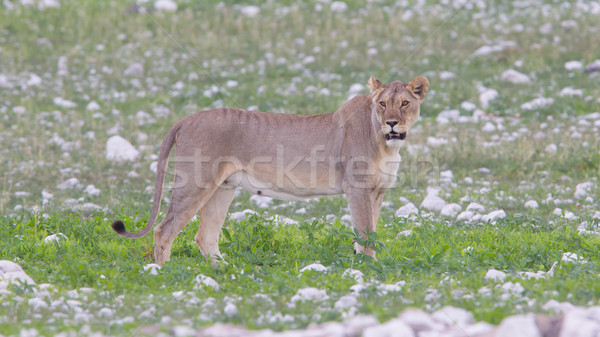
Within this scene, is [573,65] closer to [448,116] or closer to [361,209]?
[448,116]

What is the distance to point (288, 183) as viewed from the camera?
7.75 metres

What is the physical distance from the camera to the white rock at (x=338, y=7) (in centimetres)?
1948

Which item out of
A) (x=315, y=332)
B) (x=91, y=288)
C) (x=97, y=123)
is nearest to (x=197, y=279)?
(x=91, y=288)

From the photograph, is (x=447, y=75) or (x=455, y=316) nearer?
(x=455, y=316)

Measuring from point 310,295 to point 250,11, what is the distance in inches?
580

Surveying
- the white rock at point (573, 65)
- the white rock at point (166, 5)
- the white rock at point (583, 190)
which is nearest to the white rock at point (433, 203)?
the white rock at point (583, 190)

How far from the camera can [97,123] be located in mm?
13906

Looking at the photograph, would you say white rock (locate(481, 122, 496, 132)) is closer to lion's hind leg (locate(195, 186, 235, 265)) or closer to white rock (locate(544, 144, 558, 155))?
white rock (locate(544, 144, 558, 155))

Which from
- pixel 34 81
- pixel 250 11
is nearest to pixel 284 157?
pixel 34 81

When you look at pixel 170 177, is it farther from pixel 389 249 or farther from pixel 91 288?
pixel 91 288

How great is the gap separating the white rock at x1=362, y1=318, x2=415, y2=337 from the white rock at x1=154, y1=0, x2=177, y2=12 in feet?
53.5

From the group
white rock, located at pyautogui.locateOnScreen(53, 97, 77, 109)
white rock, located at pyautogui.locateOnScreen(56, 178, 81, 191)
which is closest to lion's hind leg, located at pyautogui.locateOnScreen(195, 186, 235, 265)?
white rock, located at pyautogui.locateOnScreen(56, 178, 81, 191)

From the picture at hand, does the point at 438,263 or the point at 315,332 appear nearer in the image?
the point at 315,332

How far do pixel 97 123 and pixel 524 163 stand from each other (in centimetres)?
745
